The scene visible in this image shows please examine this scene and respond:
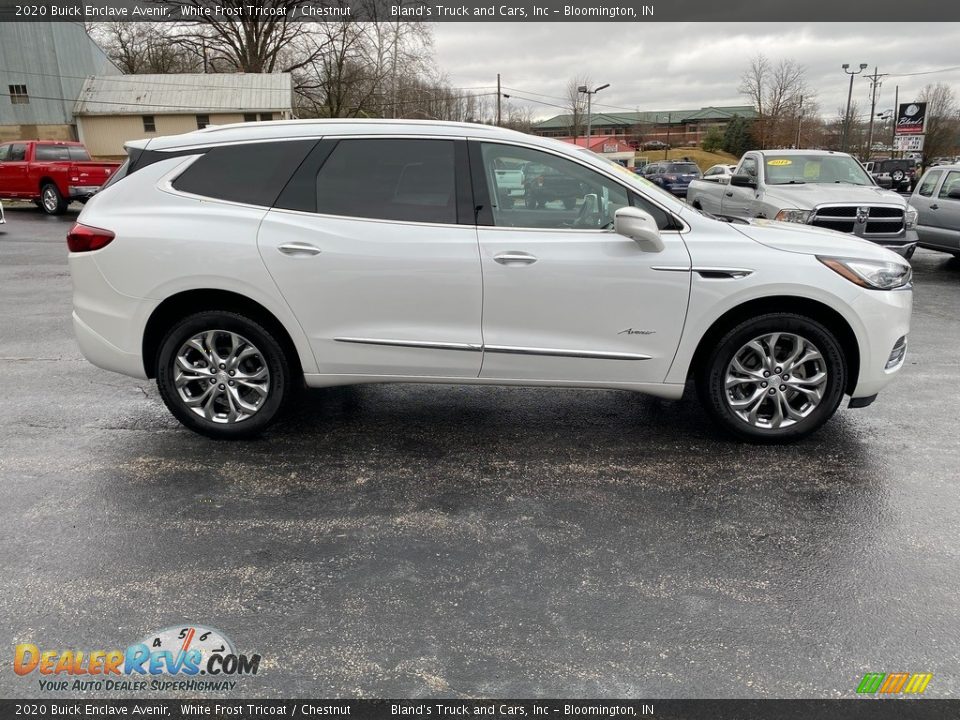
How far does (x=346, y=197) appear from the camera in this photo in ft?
13.8

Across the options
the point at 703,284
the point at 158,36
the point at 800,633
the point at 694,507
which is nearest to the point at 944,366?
the point at 703,284

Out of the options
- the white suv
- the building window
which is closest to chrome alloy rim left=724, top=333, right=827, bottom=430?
the white suv

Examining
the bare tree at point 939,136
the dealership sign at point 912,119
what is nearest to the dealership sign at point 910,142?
the dealership sign at point 912,119

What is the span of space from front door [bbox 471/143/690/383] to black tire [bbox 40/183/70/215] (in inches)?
754

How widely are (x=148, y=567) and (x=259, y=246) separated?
1861 mm

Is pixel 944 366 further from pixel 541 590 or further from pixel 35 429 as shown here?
pixel 35 429

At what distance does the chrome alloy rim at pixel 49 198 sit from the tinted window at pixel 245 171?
1825 cm

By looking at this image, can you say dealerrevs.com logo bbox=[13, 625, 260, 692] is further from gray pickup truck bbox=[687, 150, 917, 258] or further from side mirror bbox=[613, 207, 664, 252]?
gray pickup truck bbox=[687, 150, 917, 258]

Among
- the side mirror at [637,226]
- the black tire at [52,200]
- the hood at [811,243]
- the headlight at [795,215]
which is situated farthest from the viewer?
the black tire at [52,200]

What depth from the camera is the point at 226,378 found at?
4324mm

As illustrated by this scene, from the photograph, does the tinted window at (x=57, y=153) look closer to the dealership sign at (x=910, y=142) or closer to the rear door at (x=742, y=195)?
the rear door at (x=742, y=195)

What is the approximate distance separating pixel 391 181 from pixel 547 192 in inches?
36.4

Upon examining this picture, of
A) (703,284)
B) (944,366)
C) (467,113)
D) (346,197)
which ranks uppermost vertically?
(467,113)

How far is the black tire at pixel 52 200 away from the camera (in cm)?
1927
